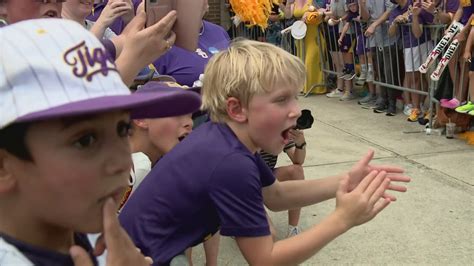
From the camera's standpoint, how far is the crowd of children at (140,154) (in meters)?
1.06

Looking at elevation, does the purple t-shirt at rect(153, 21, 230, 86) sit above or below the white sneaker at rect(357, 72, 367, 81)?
above

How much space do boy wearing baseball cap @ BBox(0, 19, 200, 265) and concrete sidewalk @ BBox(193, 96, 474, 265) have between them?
2763mm

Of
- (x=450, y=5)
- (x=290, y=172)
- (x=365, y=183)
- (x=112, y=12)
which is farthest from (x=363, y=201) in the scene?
(x=450, y=5)

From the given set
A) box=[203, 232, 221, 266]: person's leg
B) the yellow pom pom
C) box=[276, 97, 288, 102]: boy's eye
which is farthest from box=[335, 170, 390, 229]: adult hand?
the yellow pom pom

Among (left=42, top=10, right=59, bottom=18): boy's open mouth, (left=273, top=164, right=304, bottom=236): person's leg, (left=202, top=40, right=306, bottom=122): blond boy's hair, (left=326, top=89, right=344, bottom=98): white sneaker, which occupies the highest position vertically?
(left=42, top=10, right=59, bottom=18): boy's open mouth

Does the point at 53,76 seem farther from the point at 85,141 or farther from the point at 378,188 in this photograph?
the point at 378,188

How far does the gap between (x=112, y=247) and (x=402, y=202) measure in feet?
12.7

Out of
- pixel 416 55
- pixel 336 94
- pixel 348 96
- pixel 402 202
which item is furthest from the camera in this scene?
pixel 336 94

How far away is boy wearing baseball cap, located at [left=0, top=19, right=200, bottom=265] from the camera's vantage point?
1036mm

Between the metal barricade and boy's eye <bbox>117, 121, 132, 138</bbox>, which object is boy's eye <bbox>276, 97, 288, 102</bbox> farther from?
the metal barricade

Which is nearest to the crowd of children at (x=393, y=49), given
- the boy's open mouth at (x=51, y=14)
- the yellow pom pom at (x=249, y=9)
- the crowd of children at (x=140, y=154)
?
the yellow pom pom at (x=249, y=9)

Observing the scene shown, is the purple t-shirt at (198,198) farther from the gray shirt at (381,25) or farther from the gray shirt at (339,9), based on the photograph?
the gray shirt at (339,9)

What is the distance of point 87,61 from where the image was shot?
110 centimetres

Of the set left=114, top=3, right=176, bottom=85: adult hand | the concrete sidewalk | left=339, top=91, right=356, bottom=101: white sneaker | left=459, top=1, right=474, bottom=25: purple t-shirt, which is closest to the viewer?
left=114, top=3, right=176, bottom=85: adult hand
